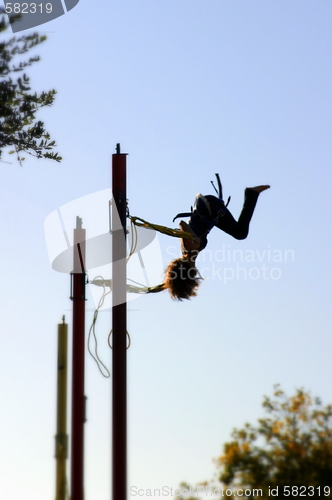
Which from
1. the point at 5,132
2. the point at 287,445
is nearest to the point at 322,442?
the point at 287,445

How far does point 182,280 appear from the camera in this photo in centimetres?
1277

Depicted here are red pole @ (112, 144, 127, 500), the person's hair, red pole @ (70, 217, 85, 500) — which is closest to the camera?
red pole @ (112, 144, 127, 500)

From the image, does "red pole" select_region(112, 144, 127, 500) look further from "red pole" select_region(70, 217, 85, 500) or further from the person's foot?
the person's foot

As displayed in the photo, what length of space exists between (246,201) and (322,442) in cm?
803

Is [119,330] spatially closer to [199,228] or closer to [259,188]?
[199,228]

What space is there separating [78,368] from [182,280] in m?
1.89

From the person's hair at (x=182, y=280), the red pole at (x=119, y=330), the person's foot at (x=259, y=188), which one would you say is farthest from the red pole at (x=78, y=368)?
the person's foot at (x=259, y=188)

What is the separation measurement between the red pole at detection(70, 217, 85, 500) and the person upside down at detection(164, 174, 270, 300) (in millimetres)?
1292

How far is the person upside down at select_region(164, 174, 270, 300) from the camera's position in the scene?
504 inches

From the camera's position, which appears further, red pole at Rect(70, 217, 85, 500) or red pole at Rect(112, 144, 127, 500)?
red pole at Rect(70, 217, 85, 500)

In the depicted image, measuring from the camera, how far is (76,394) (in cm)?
1183

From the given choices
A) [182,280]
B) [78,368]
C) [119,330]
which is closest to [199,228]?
[182,280]

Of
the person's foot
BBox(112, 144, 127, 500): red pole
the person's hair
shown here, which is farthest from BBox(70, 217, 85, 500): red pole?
the person's foot

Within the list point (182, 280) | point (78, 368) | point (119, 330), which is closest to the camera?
point (119, 330)
